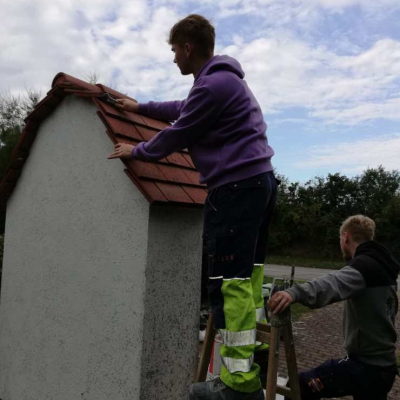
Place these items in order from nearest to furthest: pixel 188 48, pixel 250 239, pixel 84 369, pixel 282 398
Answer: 1. pixel 250 239
2. pixel 188 48
3. pixel 84 369
4. pixel 282 398

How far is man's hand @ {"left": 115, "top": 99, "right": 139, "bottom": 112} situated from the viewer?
310 centimetres

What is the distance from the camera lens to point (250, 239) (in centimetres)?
215

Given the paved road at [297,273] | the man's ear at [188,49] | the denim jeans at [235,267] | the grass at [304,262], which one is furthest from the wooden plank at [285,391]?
the grass at [304,262]

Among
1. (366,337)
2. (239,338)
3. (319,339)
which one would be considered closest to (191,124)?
(239,338)

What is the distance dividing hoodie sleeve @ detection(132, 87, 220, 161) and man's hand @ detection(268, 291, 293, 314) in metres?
1.00

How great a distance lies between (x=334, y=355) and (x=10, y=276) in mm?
4981

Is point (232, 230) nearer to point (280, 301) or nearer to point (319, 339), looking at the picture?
point (280, 301)

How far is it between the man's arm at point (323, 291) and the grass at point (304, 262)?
78.2 feet

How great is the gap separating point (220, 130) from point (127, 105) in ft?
3.68

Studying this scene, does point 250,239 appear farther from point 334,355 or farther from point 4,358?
point 334,355

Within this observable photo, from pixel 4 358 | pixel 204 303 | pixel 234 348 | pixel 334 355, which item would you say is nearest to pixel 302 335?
pixel 334 355

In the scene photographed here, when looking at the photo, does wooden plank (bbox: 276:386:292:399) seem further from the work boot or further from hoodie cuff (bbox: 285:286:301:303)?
hoodie cuff (bbox: 285:286:301:303)

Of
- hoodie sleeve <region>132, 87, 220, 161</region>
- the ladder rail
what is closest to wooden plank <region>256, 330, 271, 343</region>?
the ladder rail

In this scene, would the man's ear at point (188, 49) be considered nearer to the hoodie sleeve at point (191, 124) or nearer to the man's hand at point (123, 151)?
the hoodie sleeve at point (191, 124)
